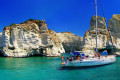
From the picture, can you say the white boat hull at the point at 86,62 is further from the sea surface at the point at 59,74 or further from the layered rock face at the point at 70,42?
the layered rock face at the point at 70,42

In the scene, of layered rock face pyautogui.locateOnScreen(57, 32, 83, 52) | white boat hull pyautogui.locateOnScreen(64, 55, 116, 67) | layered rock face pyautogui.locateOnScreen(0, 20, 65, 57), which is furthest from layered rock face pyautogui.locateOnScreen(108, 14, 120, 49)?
layered rock face pyautogui.locateOnScreen(57, 32, 83, 52)

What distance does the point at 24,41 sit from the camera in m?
45.1

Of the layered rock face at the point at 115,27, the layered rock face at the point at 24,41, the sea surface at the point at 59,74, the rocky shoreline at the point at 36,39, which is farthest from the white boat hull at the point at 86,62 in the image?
the layered rock face at the point at 115,27

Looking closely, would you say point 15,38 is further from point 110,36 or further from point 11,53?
point 110,36

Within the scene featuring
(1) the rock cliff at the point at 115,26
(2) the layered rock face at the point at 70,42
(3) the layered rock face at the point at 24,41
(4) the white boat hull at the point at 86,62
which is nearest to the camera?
(4) the white boat hull at the point at 86,62

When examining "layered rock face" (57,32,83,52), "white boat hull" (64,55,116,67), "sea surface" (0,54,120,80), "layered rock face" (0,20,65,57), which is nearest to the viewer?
"sea surface" (0,54,120,80)

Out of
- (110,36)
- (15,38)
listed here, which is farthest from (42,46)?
(110,36)

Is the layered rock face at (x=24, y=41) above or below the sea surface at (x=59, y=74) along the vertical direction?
above

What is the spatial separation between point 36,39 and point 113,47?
32197mm

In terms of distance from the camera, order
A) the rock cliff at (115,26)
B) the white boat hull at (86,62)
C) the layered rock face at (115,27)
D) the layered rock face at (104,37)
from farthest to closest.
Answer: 1. the rock cliff at (115,26)
2. the layered rock face at (115,27)
3. the layered rock face at (104,37)
4. the white boat hull at (86,62)

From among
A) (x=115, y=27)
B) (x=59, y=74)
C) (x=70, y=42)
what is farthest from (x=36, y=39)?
(x=70, y=42)

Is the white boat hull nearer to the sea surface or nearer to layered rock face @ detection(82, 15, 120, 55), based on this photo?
the sea surface

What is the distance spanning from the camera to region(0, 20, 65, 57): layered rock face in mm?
43875

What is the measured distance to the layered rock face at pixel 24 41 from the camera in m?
43.9
